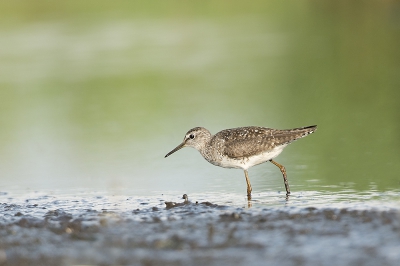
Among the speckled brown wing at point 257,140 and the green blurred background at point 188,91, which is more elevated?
the green blurred background at point 188,91

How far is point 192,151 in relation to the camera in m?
15.5

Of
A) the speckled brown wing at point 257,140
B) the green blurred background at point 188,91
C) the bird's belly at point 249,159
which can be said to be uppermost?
the green blurred background at point 188,91

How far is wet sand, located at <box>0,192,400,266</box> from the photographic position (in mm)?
6977

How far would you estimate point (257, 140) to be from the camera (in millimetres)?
11492

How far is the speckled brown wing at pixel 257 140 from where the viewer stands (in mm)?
11430

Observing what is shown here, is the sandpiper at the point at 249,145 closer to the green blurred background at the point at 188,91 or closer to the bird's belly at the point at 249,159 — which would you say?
the bird's belly at the point at 249,159

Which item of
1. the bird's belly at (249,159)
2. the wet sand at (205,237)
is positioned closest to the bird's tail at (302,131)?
the bird's belly at (249,159)

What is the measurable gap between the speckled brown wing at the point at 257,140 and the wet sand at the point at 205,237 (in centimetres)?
210

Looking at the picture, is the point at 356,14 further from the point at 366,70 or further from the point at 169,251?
the point at 169,251

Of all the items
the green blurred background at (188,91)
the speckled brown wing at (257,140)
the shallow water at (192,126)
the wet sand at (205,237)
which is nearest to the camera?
the wet sand at (205,237)

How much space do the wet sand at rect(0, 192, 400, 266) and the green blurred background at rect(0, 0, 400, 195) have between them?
2.94 meters

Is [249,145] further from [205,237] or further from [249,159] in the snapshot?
[205,237]

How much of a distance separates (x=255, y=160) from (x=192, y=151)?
4088 mm

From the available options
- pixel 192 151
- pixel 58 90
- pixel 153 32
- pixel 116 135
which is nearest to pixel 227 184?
pixel 192 151
